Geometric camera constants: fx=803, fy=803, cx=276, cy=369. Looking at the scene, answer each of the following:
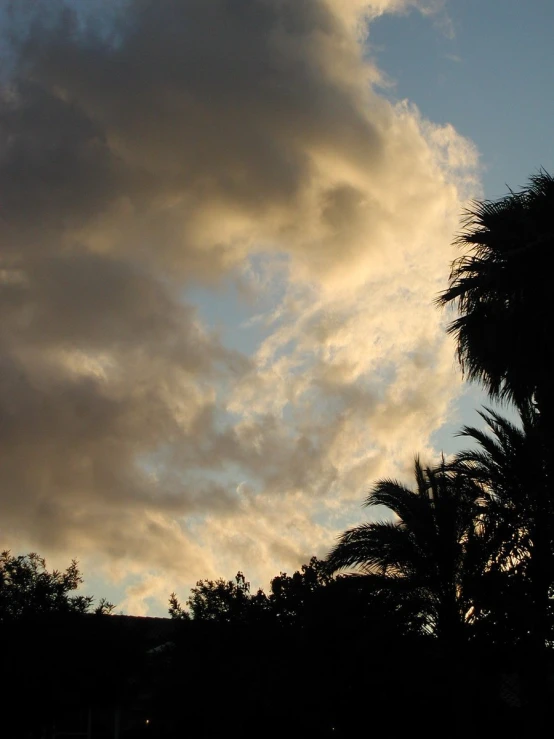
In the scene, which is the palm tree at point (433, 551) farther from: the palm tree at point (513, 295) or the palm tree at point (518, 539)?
the palm tree at point (513, 295)

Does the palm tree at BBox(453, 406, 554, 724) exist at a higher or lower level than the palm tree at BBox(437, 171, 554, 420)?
lower

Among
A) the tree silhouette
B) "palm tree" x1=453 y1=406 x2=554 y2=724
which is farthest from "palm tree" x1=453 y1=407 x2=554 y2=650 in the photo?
the tree silhouette

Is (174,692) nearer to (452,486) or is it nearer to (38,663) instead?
(38,663)

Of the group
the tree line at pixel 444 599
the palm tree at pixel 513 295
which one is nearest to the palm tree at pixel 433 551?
the tree line at pixel 444 599

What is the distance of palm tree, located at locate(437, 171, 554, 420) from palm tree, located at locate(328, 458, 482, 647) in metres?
3.59

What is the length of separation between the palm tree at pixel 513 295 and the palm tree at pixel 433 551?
359cm

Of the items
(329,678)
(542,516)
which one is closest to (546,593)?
(542,516)

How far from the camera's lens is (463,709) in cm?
1823

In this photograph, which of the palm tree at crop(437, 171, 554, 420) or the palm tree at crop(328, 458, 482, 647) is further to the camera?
the palm tree at crop(328, 458, 482, 647)

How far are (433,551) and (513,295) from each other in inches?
281

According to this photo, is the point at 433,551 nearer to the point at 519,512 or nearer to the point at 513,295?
the point at 519,512

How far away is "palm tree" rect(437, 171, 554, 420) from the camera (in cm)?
1411

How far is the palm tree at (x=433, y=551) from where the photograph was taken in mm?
18641

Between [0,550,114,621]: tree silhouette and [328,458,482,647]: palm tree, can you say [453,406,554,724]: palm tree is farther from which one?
[0,550,114,621]: tree silhouette
